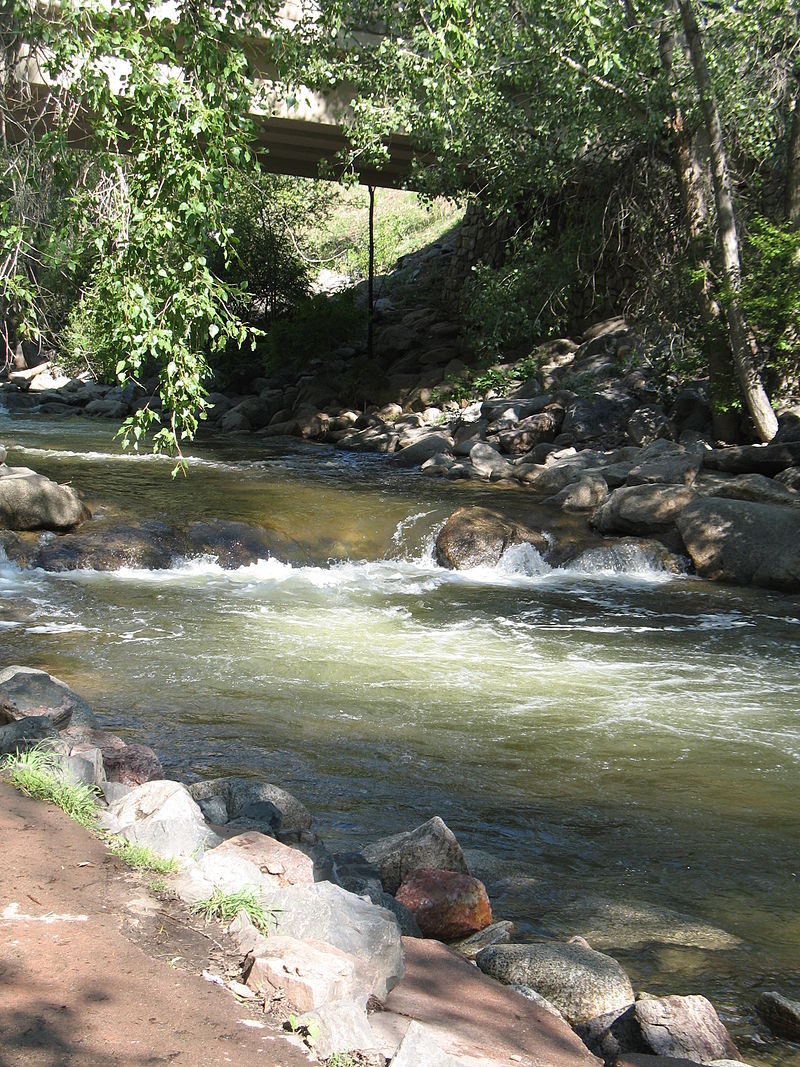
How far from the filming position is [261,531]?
36.7 feet

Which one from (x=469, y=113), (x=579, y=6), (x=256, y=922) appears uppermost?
(x=469, y=113)

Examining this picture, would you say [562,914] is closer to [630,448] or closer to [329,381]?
[630,448]

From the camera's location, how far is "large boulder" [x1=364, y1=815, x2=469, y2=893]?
4137mm

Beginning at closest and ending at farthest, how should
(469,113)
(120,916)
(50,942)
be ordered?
(50,942) < (120,916) < (469,113)

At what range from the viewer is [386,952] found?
9.82ft

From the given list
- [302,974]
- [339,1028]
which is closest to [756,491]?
[302,974]

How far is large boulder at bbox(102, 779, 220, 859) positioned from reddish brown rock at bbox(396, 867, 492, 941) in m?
0.80

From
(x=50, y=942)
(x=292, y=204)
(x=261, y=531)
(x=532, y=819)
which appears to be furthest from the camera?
(x=292, y=204)

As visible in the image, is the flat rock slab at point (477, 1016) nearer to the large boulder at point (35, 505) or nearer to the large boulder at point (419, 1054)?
the large boulder at point (419, 1054)

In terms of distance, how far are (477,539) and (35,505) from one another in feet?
15.1

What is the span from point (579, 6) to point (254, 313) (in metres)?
20.1

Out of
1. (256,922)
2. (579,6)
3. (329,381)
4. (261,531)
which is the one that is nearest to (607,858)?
(256,922)

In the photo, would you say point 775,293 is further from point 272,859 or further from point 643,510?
point 272,859

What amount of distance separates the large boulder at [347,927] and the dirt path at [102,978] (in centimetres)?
25
